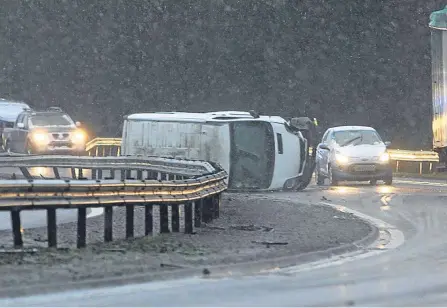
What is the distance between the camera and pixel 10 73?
7544 cm

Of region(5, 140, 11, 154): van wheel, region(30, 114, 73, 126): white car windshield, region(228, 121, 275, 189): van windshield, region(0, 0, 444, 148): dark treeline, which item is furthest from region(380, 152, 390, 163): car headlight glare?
region(0, 0, 444, 148): dark treeline

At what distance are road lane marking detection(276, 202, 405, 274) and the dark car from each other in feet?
70.2

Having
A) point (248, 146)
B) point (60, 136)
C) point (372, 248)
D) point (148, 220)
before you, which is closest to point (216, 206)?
point (148, 220)

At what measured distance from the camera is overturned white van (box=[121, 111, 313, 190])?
3130 centimetres

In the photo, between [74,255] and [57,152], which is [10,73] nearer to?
[57,152]

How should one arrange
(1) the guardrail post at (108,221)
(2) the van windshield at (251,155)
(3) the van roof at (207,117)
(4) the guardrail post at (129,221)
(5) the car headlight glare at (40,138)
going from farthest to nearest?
(5) the car headlight glare at (40,138) → (3) the van roof at (207,117) → (2) the van windshield at (251,155) → (4) the guardrail post at (129,221) → (1) the guardrail post at (108,221)

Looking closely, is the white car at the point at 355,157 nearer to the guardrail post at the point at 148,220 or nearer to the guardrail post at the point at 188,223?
the guardrail post at the point at 188,223

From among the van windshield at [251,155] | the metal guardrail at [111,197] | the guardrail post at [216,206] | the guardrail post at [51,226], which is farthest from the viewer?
the van windshield at [251,155]

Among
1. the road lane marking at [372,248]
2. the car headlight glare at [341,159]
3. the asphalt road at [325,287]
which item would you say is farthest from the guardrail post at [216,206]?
the car headlight glare at [341,159]

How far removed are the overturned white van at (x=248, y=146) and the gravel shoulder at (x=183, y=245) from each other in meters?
7.55

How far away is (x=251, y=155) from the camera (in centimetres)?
3142

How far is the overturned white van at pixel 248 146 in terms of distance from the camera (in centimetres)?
3130

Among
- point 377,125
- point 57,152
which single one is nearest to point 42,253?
point 57,152

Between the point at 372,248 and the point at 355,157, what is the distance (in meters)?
16.6
